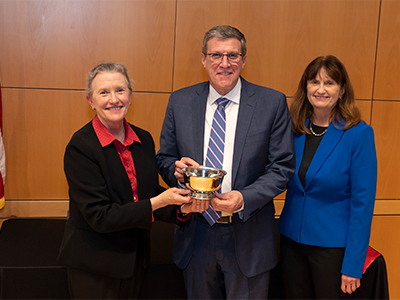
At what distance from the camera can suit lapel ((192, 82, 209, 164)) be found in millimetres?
1825

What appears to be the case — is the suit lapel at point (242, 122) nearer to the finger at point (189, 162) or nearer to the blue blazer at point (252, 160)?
the blue blazer at point (252, 160)

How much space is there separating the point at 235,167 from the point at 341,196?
651mm

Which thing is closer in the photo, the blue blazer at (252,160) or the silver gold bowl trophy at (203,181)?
the silver gold bowl trophy at (203,181)

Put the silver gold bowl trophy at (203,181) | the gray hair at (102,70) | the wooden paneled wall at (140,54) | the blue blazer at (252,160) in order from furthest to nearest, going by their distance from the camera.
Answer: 1. the wooden paneled wall at (140,54)
2. the blue blazer at (252,160)
3. the gray hair at (102,70)
4. the silver gold bowl trophy at (203,181)

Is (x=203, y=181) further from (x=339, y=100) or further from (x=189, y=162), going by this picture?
(x=339, y=100)

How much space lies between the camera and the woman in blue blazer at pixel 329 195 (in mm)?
1876

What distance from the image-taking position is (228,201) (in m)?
1.63

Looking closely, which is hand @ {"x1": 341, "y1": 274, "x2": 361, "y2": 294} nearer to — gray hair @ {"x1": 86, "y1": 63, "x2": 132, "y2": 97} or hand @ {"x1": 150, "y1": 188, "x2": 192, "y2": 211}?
hand @ {"x1": 150, "y1": 188, "x2": 192, "y2": 211}

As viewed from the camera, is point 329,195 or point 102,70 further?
point 329,195

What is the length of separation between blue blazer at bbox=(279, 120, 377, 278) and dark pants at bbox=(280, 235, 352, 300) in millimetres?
53

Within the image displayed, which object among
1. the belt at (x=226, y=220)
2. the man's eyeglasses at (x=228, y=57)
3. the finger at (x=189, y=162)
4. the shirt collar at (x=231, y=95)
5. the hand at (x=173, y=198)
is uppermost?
the man's eyeglasses at (x=228, y=57)

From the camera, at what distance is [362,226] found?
6.15 feet

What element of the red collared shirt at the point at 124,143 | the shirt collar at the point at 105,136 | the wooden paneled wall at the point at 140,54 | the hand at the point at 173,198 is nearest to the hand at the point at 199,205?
the hand at the point at 173,198

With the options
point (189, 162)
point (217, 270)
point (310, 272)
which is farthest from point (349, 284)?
point (189, 162)
